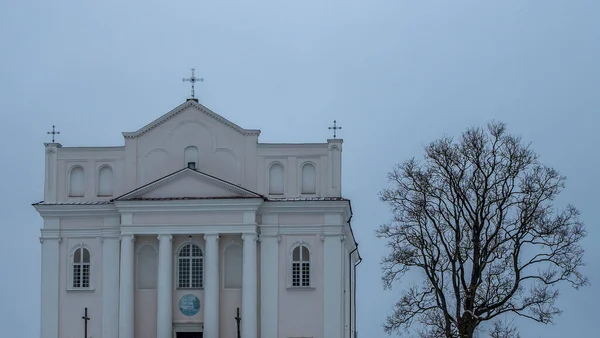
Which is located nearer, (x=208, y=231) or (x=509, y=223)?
(x=509, y=223)

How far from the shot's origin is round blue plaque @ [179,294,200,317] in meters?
54.2

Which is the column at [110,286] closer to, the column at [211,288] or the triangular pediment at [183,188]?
the triangular pediment at [183,188]

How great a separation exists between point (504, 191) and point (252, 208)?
11023mm

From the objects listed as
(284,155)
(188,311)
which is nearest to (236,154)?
(284,155)

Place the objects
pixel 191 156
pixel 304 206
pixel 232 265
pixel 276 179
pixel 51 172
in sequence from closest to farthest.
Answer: pixel 304 206, pixel 232 265, pixel 276 179, pixel 191 156, pixel 51 172

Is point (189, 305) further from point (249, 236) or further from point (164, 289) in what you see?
point (249, 236)

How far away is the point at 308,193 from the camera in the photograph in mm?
54844

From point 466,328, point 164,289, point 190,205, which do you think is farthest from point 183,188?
point 466,328

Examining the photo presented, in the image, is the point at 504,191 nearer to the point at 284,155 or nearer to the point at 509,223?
the point at 509,223

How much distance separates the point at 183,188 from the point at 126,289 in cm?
484

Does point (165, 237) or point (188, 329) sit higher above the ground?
point (165, 237)

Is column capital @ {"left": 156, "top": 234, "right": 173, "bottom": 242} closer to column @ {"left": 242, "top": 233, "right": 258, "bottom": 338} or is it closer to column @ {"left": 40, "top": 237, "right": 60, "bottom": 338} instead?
column @ {"left": 242, "top": 233, "right": 258, "bottom": 338}

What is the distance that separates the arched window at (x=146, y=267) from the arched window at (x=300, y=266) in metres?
5.89

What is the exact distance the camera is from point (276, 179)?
55.2m
